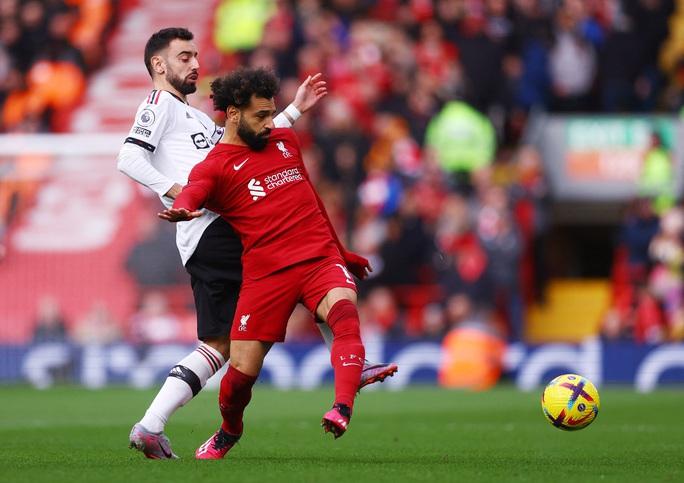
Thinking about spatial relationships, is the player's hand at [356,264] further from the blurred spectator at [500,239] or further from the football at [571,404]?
the blurred spectator at [500,239]

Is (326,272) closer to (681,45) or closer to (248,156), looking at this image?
(248,156)

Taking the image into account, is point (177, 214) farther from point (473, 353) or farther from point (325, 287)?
point (473, 353)

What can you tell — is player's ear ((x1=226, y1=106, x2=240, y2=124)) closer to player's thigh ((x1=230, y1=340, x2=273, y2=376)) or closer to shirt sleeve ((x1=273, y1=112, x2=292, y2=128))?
shirt sleeve ((x1=273, y1=112, x2=292, y2=128))

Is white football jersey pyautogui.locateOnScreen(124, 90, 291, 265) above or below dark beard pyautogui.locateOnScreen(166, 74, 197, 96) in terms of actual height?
below

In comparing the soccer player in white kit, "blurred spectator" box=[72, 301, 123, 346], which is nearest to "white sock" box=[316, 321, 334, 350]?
the soccer player in white kit

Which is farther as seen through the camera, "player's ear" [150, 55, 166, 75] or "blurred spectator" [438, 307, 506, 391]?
"blurred spectator" [438, 307, 506, 391]

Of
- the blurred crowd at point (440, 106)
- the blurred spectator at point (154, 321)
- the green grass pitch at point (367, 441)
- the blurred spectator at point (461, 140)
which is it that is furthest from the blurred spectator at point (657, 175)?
the blurred spectator at point (154, 321)

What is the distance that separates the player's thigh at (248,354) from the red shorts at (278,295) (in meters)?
0.04

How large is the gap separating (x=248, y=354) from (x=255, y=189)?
0.93m

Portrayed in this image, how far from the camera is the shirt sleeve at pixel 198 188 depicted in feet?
25.9

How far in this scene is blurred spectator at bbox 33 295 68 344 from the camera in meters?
19.3

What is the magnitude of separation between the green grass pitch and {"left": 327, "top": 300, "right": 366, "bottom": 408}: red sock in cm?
47

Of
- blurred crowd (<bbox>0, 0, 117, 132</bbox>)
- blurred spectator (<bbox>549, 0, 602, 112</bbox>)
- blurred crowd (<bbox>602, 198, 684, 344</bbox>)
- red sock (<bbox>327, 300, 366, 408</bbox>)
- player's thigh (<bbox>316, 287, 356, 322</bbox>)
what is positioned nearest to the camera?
red sock (<bbox>327, 300, 366, 408</bbox>)

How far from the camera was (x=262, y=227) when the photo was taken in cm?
828
